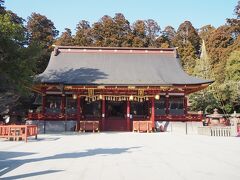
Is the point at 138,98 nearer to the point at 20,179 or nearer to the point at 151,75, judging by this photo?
the point at 151,75

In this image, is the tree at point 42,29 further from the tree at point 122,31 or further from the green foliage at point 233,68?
the green foliage at point 233,68

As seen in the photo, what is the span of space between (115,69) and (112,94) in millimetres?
3559

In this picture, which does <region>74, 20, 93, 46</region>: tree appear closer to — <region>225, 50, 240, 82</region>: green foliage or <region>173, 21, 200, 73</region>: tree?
<region>173, 21, 200, 73</region>: tree

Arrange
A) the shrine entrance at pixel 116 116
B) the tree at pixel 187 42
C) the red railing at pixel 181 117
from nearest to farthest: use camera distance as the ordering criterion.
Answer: the red railing at pixel 181 117 → the shrine entrance at pixel 116 116 → the tree at pixel 187 42

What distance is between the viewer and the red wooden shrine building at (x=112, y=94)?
958 inches

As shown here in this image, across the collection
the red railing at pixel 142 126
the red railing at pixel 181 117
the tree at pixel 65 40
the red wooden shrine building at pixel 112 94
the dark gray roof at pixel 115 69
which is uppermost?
the tree at pixel 65 40

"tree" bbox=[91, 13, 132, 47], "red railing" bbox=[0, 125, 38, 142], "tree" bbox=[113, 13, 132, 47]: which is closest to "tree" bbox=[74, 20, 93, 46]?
"tree" bbox=[91, 13, 132, 47]

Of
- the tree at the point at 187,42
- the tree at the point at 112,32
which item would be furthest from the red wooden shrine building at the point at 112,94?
the tree at the point at 187,42

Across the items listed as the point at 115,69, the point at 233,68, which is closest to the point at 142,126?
the point at 115,69

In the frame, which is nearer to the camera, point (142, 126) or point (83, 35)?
point (142, 126)

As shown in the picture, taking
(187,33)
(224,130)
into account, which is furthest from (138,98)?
(187,33)

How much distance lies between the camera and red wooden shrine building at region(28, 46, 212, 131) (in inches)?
958

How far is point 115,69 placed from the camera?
28047mm

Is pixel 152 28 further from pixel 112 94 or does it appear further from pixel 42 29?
pixel 112 94
